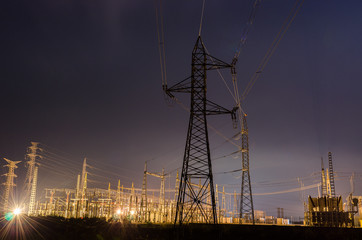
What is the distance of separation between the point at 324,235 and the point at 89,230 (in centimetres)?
1381

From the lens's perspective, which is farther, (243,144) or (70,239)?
(243,144)

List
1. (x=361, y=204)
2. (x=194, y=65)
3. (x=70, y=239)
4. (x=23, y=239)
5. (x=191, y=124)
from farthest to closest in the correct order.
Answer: (x=361, y=204)
(x=194, y=65)
(x=191, y=124)
(x=23, y=239)
(x=70, y=239)

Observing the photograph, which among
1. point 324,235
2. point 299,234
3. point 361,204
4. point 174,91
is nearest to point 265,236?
point 299,234

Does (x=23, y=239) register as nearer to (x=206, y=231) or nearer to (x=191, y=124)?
(x=206, y=231)

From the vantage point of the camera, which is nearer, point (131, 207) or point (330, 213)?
point (330, 213)

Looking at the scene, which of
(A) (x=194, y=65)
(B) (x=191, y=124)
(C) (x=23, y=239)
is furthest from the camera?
(A) (x=194, y=65)

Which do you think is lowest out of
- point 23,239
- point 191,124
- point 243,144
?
point 23,239

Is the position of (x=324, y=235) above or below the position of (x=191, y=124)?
below

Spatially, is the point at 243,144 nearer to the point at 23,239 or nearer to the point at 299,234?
the point at 299,234

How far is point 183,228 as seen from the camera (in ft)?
65.5

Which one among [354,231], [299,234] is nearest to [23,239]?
[299,234]

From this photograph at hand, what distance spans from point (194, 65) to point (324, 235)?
45.7 feet

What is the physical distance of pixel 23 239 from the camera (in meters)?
18.1

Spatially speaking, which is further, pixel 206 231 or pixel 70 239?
pixel 206 231
